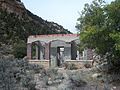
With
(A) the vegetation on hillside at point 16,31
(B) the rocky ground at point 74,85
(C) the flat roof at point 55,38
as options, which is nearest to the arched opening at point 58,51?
(C) the flat roof at point 55,38

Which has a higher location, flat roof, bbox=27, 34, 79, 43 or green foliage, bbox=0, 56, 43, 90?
flat roof, bbox=27, 34, 79, 43

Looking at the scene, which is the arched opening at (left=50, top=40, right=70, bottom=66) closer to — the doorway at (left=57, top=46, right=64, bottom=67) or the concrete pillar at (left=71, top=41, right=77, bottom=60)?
the doorway at (left=57, top=46, right=64, bottom=67)

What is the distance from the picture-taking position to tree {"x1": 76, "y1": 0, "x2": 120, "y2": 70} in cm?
2445

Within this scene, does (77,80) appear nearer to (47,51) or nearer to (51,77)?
(51,77)

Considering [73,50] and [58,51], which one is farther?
[58,51]

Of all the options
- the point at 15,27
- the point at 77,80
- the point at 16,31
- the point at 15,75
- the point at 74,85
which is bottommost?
the point at 74,85

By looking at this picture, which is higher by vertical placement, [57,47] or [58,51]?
[57,47]

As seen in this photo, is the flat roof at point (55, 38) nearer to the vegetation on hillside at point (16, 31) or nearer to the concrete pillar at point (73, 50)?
the concrete pillar at point (73, 50)

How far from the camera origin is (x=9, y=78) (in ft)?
56.5

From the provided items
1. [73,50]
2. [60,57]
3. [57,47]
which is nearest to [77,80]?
[60,57]

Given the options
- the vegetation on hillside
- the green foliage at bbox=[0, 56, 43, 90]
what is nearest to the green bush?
the green foliage at bbox=[0, 56, 43, 90]

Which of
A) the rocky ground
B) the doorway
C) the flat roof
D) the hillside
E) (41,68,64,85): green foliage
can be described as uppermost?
the hillside

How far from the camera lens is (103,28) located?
24.5 m

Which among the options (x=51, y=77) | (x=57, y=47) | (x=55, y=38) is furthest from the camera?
(x=57, y=47)
